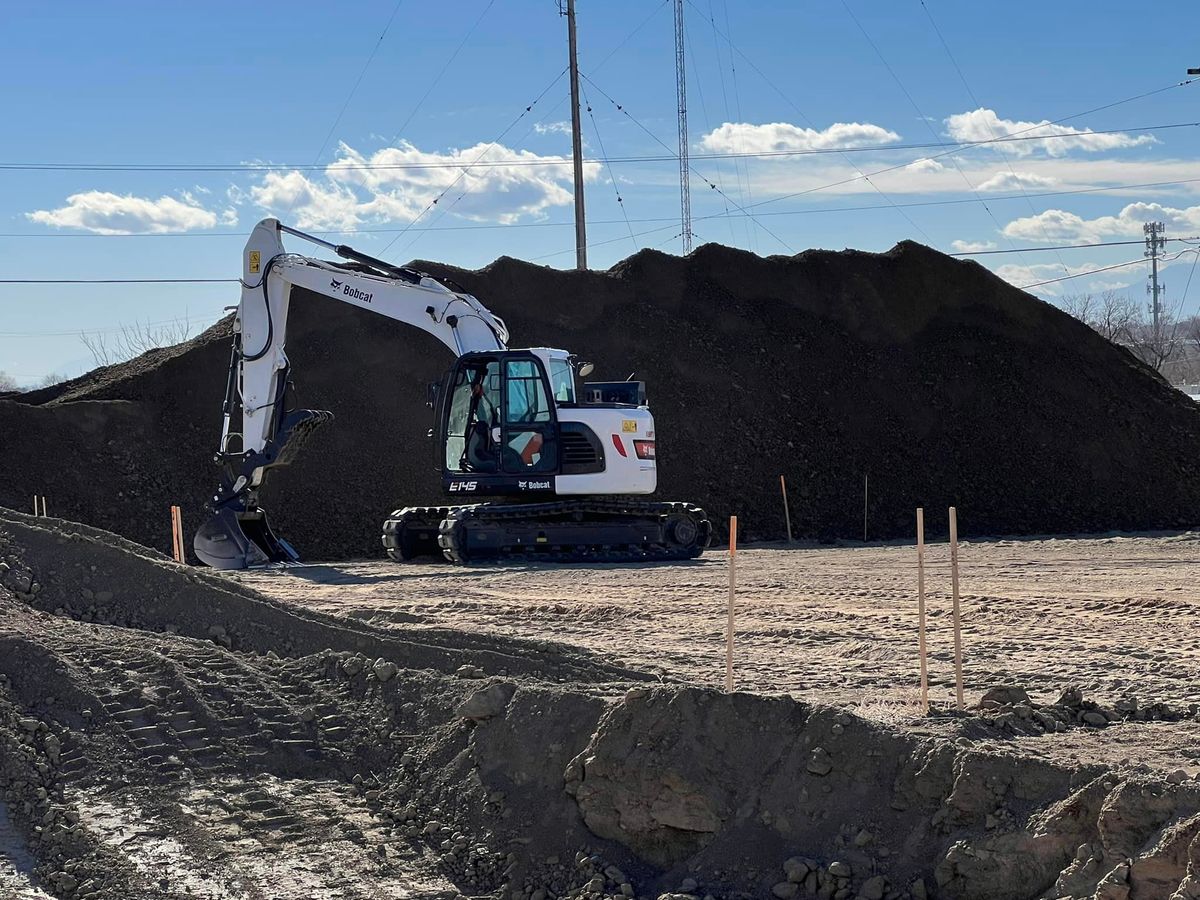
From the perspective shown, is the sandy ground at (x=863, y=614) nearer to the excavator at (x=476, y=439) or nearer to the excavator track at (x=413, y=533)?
the excavator track at (x=413, y=533)

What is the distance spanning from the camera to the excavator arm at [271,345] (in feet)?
56.7

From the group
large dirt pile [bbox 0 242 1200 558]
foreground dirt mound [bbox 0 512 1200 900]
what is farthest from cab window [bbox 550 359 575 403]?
foreground dirt mound [bbox 0 512 1200 900]

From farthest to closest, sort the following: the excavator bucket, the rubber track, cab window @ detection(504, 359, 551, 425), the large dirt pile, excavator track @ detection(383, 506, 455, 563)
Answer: the large dirt pile
excavator track @ detection(383, 506, 455, 563)
cab window @ detection(504, 359, 551, 425)
the rubber track
the excavator bucket

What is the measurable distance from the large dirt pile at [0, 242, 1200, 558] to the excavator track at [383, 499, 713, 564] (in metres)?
5.34

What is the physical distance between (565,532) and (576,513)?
12.2 inches

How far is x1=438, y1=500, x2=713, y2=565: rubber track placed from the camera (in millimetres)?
17547

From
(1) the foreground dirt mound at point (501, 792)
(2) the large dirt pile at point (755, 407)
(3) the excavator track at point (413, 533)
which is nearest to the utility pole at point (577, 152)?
(2) the large dirt pile at point (755, 407)

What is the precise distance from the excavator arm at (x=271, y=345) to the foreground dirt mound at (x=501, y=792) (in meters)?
8.63

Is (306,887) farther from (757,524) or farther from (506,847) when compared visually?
(757,524)

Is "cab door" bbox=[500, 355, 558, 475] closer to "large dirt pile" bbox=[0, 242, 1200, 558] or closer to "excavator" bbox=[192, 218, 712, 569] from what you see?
"excavator" bbox=[192, 218, 712, 569]

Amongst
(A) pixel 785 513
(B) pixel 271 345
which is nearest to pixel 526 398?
(B) pixel 271 345

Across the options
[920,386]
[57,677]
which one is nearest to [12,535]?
[57,677]

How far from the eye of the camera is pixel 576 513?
1806 centimetres

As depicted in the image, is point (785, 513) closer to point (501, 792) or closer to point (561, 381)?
point (561, 381)
